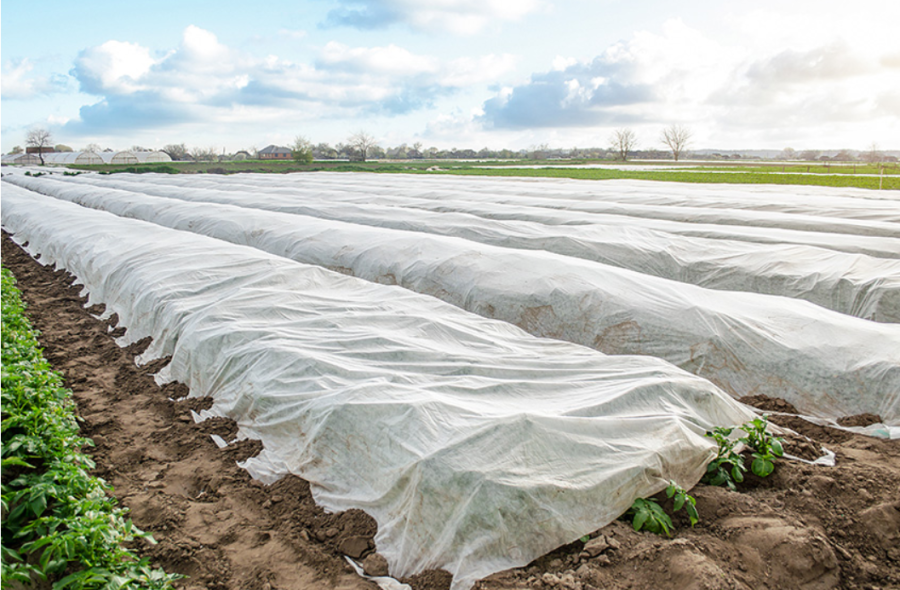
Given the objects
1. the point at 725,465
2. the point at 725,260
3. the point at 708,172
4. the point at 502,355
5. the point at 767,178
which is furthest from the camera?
the point at 708,172

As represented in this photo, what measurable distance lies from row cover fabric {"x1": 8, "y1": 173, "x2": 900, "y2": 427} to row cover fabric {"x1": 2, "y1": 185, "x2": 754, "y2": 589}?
1138 mm

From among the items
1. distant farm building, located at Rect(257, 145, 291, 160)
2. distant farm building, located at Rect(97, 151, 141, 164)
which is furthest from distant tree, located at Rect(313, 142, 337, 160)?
distant farm building, located at Rect(97, 151, 141, 164)

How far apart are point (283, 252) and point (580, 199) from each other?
32.0 ft

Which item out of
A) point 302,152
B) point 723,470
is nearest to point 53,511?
point 723,470

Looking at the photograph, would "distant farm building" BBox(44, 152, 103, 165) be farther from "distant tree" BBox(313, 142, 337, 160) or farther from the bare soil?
the bare soil

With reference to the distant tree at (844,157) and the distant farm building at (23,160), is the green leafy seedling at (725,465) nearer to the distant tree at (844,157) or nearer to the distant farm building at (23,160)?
the distant tree at (844,157)

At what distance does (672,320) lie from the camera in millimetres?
5320

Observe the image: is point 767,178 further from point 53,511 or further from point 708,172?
point 53,511

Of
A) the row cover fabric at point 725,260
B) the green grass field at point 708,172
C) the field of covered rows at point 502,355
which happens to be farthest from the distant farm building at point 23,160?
the row cover fabric at point 725,260

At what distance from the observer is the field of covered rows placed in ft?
9.75

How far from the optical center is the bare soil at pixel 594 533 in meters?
2.67

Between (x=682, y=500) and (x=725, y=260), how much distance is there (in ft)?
17.5

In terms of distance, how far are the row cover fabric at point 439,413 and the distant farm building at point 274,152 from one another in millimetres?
85497

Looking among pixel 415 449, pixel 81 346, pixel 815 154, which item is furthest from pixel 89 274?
pixel 815 154
